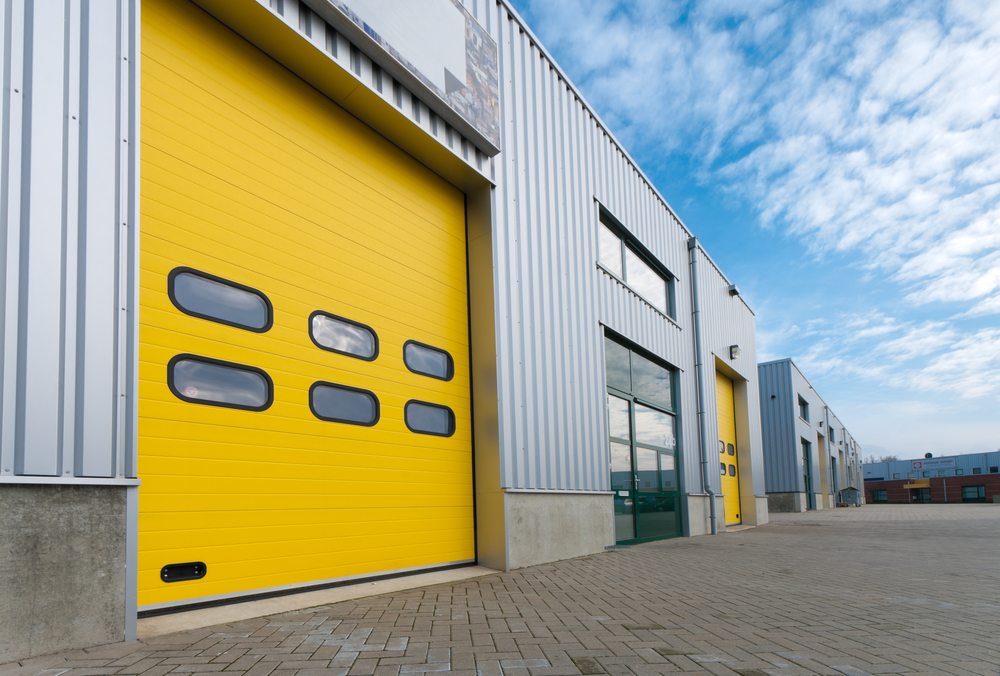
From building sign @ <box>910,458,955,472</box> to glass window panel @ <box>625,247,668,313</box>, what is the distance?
86.4 metres

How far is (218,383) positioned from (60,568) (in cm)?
182

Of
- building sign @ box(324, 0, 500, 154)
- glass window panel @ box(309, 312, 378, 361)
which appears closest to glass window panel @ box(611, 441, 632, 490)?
building sign @ box(324, 0, 500, 154)

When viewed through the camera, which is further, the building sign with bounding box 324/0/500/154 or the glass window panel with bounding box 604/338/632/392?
the glass window panel with bounding box 604/338/632/392

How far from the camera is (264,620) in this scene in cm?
468

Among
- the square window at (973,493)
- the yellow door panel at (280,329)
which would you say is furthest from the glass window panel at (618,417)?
the square window at (973,493)

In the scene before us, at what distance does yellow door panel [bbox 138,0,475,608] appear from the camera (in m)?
4.89

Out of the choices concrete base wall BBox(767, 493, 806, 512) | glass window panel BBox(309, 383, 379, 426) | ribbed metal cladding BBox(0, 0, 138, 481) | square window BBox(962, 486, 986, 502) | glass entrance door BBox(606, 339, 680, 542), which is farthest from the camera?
square window BBox(962, 486, 986, 502)

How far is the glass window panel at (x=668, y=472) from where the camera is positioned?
13594mm

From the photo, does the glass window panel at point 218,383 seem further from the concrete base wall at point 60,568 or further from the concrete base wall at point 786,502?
the concrete base wall at point 786,502

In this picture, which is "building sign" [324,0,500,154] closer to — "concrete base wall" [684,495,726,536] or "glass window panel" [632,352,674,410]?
"glass window panel" [632,352,674,410]

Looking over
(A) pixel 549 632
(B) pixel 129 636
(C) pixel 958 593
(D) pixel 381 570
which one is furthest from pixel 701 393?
(B) pixel 129 636

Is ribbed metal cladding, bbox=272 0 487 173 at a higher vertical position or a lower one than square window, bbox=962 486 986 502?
higher

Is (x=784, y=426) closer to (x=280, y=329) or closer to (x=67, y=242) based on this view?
(x=280, y=329)

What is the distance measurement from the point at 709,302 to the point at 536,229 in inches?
412
